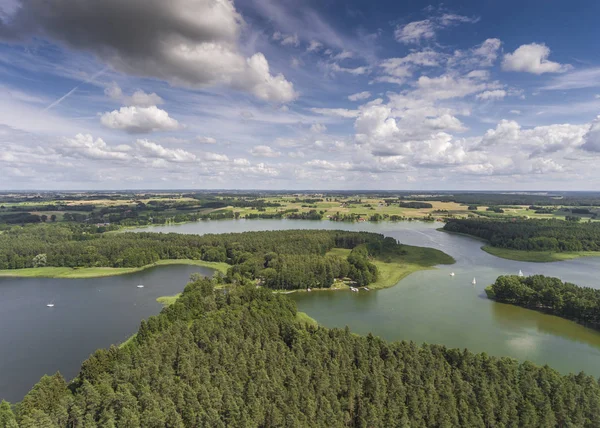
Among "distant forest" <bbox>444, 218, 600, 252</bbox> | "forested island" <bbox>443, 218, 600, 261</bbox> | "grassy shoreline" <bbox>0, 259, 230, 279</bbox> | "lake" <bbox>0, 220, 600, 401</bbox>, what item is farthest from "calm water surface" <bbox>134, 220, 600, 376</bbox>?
"grassy shoreline" <bbox>0, 259, 230, 279</bbox>

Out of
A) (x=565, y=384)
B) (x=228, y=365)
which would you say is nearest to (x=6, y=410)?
(x=228, y=365)

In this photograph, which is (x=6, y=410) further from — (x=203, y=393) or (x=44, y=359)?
(x=44, y=359)

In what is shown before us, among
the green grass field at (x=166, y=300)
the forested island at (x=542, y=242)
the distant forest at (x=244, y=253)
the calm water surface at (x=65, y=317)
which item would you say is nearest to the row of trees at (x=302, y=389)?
the calm water surface at (x=65, y=317)

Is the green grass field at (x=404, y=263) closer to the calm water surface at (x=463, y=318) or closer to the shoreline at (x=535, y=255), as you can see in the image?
the calm water surface at (x=463, y=318)

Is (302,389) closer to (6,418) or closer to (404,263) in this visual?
(6,418)

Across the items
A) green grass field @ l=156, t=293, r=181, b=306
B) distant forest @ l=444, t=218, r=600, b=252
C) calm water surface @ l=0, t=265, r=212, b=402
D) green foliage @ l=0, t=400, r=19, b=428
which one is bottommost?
calm water surface @ l=0, t=265, r=212, b=402

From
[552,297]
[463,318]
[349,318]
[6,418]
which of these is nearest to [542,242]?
[552,297]

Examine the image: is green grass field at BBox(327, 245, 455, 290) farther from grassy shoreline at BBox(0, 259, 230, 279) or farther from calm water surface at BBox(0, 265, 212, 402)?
calm water surface at BBox(0, 265, 212, 402)
